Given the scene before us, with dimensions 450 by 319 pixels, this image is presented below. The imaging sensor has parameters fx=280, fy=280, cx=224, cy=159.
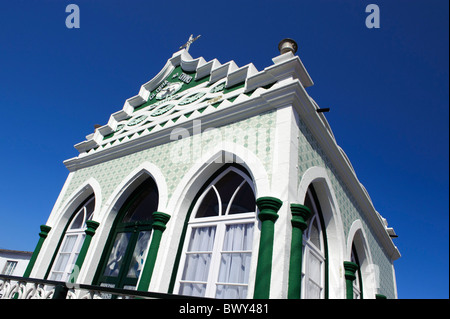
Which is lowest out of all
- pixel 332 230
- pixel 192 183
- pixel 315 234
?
pixel 315 234

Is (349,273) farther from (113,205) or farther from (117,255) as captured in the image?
(113,205)

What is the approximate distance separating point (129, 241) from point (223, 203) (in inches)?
82.5

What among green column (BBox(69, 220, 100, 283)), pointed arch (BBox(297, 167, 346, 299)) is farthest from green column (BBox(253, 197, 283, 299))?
green column (BBox(69, 220, 100, 283))

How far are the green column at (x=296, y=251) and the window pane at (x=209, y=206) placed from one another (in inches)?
57.3

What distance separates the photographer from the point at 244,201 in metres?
4.31

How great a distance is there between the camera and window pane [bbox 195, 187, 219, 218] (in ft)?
14.8

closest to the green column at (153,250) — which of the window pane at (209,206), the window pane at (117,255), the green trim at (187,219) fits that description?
the green trim at (187,219)

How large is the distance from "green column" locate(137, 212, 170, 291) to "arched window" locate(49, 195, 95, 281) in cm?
243

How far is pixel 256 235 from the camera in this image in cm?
347

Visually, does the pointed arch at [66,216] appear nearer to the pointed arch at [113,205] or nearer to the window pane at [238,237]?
the pointed arch at [113,205]

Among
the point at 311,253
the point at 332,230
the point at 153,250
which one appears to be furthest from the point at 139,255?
the point at 332,230

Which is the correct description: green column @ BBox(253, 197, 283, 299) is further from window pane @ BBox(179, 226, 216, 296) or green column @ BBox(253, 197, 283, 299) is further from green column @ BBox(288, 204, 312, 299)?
window pane @ BBox(179, 226, 216, 296)
